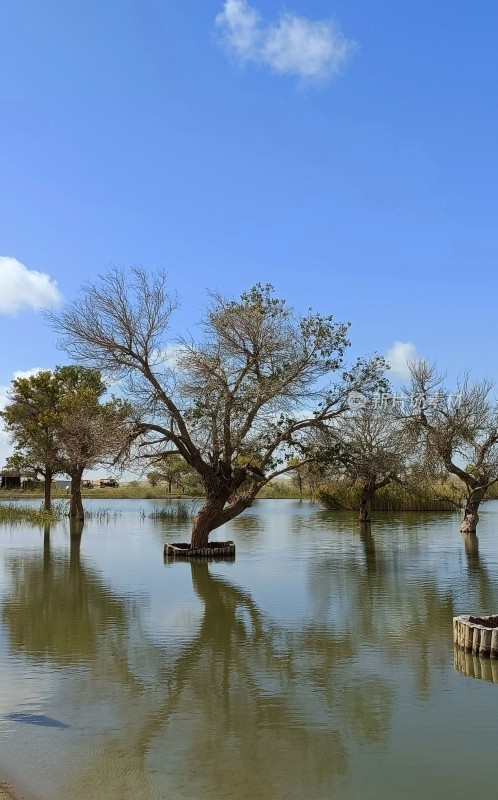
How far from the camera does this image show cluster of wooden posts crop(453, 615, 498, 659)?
9328 mm

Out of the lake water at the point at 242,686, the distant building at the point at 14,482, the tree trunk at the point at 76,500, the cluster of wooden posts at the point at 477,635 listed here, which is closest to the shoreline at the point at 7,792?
the lake water at the point at 242,686

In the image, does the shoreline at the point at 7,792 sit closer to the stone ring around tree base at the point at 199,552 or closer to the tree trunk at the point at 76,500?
the stone ring around tree base at the point at 199,552

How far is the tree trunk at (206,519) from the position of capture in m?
21.7

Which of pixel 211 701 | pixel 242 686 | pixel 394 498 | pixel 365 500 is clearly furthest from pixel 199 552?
pixel 394 498

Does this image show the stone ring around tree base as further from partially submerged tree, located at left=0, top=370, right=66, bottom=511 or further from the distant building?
the distant building

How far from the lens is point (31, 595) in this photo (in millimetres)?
14828

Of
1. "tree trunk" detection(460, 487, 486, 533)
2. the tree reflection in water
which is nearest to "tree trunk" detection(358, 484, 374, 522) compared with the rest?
"tree trunk" detection(460, 487, 486, 533)

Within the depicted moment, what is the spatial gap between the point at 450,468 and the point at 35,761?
26122 mm

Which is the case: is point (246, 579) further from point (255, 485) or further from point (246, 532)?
point (246, 532)

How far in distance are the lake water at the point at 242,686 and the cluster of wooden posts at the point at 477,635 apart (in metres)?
0.35

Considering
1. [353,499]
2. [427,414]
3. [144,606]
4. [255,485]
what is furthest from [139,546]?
[353,499]

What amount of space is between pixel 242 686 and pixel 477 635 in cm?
325

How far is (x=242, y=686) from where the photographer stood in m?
8.26

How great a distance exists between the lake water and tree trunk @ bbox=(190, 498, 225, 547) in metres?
3.18
